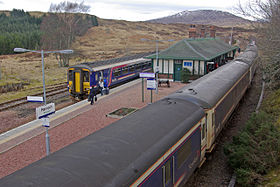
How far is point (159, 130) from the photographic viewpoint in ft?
22.1

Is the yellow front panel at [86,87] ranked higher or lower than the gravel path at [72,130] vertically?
higher

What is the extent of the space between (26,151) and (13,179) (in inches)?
323

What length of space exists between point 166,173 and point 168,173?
0.45 ft

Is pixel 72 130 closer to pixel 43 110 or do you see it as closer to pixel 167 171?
pixel 43 110

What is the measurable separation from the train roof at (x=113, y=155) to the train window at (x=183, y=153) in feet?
1.47

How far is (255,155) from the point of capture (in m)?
8.72

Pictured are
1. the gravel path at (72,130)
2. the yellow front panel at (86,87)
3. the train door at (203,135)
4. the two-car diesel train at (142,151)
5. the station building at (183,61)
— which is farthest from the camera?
the station building at (183,61)

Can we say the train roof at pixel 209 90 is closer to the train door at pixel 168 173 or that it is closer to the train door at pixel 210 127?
the train door at pixel 210 127

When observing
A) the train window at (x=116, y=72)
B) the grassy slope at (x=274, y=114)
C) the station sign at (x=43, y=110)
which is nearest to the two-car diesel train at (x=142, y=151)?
the grassy slope at (x=274, y=114)

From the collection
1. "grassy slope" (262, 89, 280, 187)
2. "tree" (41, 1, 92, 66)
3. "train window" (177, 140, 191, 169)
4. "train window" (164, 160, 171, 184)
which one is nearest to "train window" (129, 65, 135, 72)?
"grassy slope" (262, 89, 280, 187)

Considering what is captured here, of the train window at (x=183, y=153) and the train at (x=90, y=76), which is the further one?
the train at (x=90, y=76)

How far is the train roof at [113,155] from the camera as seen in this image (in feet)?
14.4

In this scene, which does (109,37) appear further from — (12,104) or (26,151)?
(26,151)

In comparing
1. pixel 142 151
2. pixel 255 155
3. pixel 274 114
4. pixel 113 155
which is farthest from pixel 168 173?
pixel 274 114
